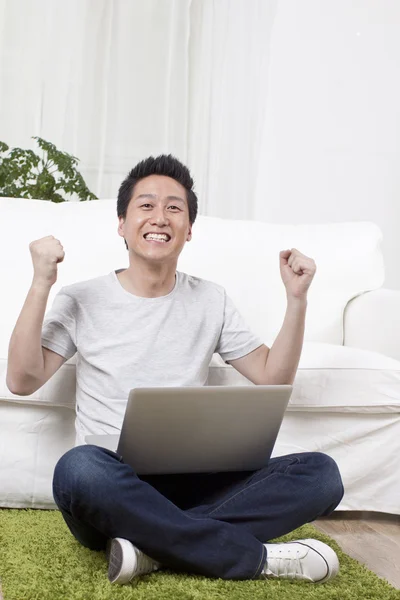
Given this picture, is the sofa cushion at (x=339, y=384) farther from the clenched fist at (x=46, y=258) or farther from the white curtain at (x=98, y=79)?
the white curtain at (x=98, y=79)

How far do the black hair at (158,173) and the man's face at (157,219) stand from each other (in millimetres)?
14

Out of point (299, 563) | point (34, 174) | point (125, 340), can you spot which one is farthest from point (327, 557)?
point (34, 174)

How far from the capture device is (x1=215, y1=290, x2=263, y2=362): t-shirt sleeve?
1676mm

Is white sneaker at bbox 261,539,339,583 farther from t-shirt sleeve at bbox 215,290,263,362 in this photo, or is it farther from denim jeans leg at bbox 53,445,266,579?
t-shirt sleeve at bbox 215,290,263,362

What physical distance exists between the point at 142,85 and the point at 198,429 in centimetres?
289

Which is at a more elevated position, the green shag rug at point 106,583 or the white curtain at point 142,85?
the white curtain at point 142,85

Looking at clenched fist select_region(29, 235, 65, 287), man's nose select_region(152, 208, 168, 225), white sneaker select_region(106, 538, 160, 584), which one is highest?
man's nose select_region(152, 208, 168, 225)

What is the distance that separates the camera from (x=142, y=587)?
1238 mm

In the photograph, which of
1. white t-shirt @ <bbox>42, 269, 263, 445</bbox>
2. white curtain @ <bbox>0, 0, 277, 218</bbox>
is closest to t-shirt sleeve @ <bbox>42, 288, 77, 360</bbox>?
white t-shirt @ <bbox>42, 269, 263, 445</bbox>

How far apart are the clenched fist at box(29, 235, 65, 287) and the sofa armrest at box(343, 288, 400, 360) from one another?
1115mm

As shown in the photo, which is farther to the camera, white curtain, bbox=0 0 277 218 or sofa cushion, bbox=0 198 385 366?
white curtain, bbox=0 0 277 218

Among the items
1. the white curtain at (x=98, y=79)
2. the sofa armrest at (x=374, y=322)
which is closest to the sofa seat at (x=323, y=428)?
the sofa armrest at (x=374, y=322)

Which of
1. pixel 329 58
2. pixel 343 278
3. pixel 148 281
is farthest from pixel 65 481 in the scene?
pixel 329 58

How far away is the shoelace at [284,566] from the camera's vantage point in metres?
1.32
